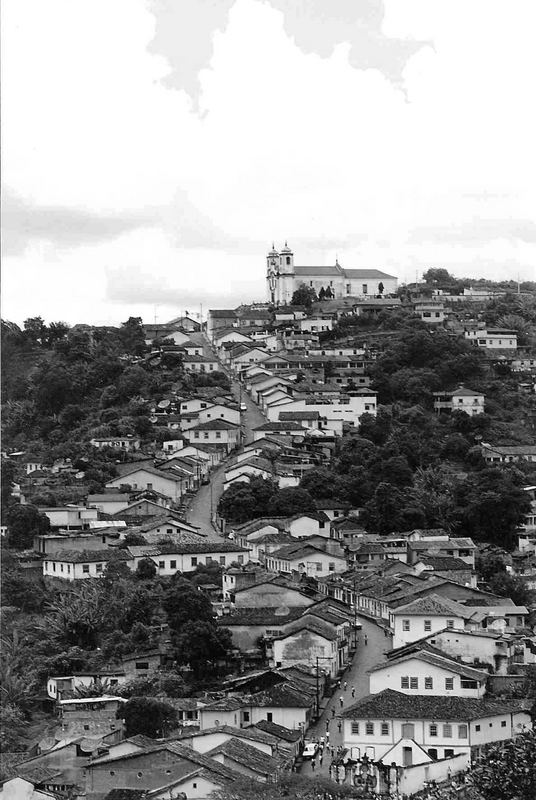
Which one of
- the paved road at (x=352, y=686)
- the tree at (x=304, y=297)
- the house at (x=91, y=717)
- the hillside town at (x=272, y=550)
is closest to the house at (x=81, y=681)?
the hillside town at (x=272, y=550)

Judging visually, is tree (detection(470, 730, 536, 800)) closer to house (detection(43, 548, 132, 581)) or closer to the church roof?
house (detection(43, 548, 132, 581))

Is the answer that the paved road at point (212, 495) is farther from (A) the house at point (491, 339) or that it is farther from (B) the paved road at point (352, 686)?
(A) the house at point (491, 339)

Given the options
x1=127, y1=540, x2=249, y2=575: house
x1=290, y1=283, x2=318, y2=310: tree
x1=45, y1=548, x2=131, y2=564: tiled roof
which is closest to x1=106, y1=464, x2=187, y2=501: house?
x1=127, y1=540, x2=249, y2=575: house

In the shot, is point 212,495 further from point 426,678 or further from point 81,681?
point 426,678

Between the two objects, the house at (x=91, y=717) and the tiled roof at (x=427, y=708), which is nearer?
the tiled roof at (x=427, y=708)

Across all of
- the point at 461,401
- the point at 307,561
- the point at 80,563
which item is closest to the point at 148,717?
the point at 80,563

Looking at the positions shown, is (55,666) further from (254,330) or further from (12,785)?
(254,330)

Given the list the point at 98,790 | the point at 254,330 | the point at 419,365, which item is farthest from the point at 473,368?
the point at 98,790
